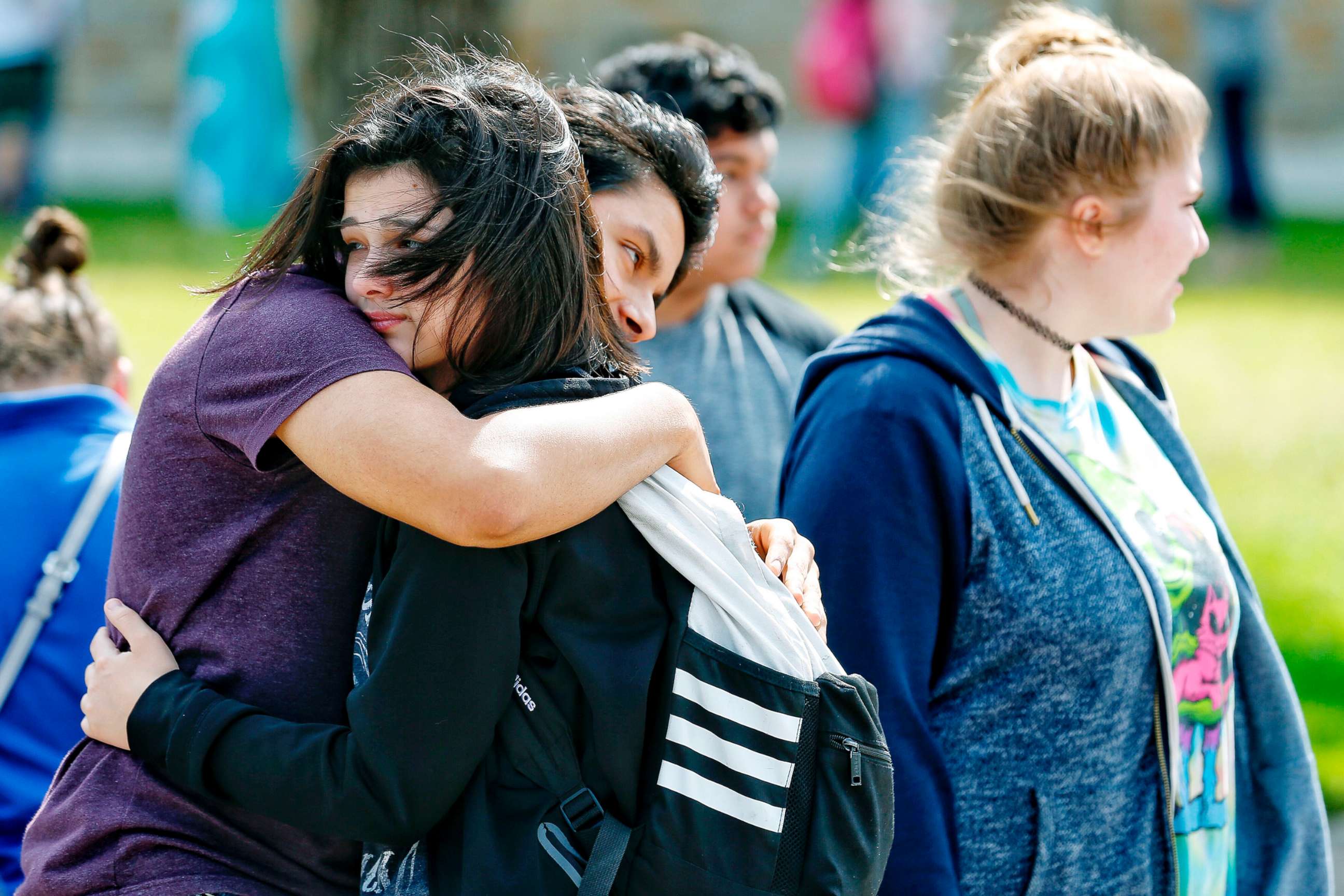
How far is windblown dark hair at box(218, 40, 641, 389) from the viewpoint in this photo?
5.67ft

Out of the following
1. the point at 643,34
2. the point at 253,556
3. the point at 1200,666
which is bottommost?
the point at 253,556

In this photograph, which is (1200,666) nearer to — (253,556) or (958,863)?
(958,863)

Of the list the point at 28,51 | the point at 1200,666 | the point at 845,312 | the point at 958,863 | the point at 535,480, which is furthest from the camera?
the point at 28,51

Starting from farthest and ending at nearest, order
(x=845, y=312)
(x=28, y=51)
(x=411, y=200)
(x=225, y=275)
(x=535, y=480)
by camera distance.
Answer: (x=28, y=51), (x=845, y=312), (x=225, y=275), (x=411, y=200), (x=535, y=480)

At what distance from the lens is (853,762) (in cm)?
170

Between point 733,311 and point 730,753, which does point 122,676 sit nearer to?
point 730,753

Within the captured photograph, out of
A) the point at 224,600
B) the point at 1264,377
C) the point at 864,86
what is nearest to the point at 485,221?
the point at 224,600

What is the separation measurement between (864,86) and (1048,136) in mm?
9141

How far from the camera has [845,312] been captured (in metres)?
9.12

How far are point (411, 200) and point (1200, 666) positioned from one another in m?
1.59

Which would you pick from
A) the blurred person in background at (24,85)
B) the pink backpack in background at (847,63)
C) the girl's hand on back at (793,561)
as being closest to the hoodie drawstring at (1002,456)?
the girl's hand on back at (793,561)

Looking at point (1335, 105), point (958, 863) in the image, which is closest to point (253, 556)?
point (958, 863)

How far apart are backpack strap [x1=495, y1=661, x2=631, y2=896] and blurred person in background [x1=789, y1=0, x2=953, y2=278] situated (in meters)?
9.44

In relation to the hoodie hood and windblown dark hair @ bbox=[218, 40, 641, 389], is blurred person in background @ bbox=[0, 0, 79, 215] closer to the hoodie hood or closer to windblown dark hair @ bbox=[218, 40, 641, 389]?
the hoodie hood
